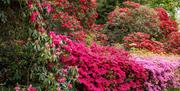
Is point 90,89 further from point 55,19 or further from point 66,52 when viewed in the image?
point 55,19

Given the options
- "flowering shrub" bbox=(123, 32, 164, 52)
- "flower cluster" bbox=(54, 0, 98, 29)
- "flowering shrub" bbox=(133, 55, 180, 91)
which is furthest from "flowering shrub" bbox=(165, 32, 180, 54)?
"flowering shrub" bbox=(133, 55, 180, 91)

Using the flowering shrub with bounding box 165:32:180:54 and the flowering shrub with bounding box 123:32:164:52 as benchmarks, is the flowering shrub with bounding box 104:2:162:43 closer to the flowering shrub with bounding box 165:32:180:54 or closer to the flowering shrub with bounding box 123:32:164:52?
the flowering shrub with bounding box 165:32:180:54

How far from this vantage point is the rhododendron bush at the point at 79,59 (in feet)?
22.4

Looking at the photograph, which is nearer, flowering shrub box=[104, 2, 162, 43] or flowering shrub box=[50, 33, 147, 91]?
flowering shrub box=[50, 33, 147, 91]

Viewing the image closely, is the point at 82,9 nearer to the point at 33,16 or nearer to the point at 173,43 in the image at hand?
the point at 173,43

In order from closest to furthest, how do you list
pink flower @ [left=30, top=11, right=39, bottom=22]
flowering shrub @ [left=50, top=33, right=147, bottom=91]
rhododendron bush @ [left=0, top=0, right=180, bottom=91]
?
pink flower @ [left=30, top=11, right=39, bottom=22], rhododendron bush @ [left=0, top=0, right=180, bottom=91], flowering shrub @ [left=50, top=33, right=147, bottom=91]

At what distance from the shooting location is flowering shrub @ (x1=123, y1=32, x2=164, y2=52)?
1469 centimetres

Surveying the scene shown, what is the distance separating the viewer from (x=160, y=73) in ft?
34.1

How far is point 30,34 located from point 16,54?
96cm

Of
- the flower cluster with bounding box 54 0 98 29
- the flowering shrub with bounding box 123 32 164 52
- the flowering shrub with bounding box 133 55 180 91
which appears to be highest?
the flower cluster with bounding box 54 0 98 29

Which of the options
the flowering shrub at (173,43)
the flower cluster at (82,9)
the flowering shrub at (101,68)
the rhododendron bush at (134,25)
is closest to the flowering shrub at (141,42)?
the rhododendron bush at (134,25)

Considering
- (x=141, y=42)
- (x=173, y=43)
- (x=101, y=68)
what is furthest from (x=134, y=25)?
(x=101, y=68)

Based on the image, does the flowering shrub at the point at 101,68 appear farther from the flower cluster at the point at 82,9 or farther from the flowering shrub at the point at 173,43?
the flowering shrub at the point at 173,43

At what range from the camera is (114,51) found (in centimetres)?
1025
